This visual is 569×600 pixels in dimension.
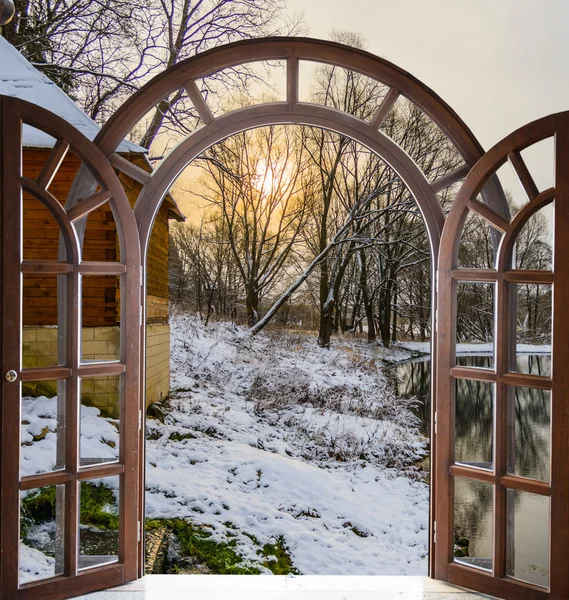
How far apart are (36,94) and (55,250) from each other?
1.54 metres

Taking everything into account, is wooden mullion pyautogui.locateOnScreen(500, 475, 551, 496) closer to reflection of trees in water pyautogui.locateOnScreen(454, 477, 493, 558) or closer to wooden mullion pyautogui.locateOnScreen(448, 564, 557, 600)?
wooden mullion pyautogui.locateOnScreen(448, 564, 557, 600)

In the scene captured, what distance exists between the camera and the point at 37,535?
3.91 m

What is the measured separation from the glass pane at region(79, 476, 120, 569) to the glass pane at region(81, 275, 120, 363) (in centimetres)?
163

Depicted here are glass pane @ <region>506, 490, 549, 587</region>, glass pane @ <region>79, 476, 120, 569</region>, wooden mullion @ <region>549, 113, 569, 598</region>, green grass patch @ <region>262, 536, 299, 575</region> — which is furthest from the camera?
glass pane @ <region>506, 490, 549, 587</region>

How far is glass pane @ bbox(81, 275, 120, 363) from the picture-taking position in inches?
229

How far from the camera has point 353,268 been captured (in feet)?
43.6

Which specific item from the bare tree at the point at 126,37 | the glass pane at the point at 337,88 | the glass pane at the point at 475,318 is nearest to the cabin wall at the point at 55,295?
the bare tree at the point at 126,37

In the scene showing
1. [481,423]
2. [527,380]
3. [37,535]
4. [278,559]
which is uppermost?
[527,380]

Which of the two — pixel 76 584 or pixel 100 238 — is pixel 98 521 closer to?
pixel 76 584

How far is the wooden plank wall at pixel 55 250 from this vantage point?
18.4 feet

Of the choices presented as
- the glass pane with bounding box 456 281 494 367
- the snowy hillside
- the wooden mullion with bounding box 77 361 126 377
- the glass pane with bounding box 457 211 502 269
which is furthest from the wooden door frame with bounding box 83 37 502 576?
the glass pane with bounding box 456 281 494 367

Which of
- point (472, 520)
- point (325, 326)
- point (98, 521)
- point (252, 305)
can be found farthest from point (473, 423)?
point (98, 521)

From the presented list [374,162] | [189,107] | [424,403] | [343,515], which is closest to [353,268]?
[374,162]

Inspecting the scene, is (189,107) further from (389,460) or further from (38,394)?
(389,460)
